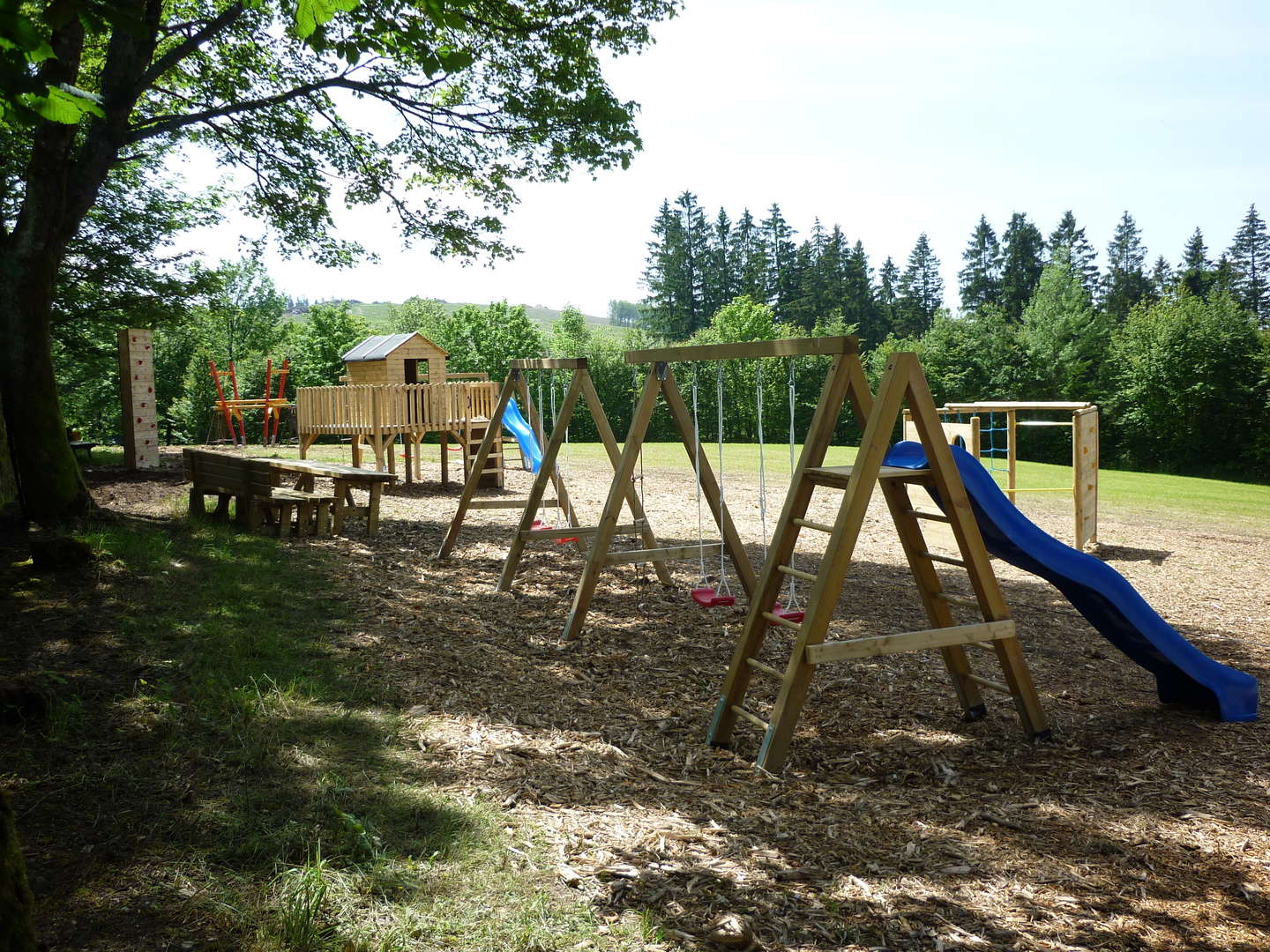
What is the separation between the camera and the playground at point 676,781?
117 inches

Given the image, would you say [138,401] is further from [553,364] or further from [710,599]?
[710,599]

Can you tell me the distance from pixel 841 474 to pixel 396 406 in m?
12.1

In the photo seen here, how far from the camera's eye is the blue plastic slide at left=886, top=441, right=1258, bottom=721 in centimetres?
484

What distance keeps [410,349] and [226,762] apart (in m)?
19.0

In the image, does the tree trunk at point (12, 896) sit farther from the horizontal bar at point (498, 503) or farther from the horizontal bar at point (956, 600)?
the horizontal bar at point (498, 503)

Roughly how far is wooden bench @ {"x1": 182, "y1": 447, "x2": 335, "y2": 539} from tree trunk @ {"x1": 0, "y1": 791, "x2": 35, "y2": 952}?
785 cm

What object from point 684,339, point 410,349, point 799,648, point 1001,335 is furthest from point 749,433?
point 799,648

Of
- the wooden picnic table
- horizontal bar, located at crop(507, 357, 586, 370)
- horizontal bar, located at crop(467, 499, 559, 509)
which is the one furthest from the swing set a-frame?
the wooden picnic table

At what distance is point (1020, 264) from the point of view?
258 feet

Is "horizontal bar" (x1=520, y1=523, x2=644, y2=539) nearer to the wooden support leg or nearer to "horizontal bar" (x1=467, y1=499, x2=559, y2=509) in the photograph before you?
"horizontal bar" (x1=467, y1=499, x2=559, y2=509)

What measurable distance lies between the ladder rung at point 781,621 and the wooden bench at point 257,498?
22.8 feet

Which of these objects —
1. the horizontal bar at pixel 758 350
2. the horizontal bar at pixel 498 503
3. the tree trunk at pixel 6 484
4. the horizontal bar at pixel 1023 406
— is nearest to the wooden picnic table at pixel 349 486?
the horizontal bar at pixel 498 503

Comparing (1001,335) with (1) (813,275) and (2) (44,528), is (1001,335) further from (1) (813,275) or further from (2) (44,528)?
(2) (44,528)

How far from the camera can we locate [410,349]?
22.0 metres
